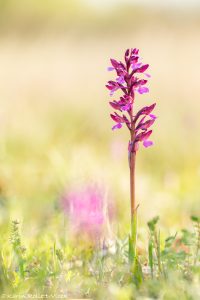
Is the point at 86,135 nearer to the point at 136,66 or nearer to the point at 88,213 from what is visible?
the point at 88,213

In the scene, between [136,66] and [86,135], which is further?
[86,135]

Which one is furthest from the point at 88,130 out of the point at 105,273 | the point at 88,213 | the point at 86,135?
the point at 105,273

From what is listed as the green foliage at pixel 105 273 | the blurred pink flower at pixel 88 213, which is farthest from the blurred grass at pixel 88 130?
the green foliage at pixel 105 273

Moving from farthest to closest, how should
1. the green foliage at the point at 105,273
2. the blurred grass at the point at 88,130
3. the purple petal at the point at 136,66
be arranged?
1. the blurred grass at the point at 88,130
2. the purple petal at the point at 136,66
3. the green foliage at the point at 105,273

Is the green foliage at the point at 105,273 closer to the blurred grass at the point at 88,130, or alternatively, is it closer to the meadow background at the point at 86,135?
the meadow background at the point at 86,135

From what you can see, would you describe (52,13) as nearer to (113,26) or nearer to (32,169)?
(113,26)

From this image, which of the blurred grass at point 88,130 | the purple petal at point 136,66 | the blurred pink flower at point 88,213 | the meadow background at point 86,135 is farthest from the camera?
the blurred grass at point 88,130
